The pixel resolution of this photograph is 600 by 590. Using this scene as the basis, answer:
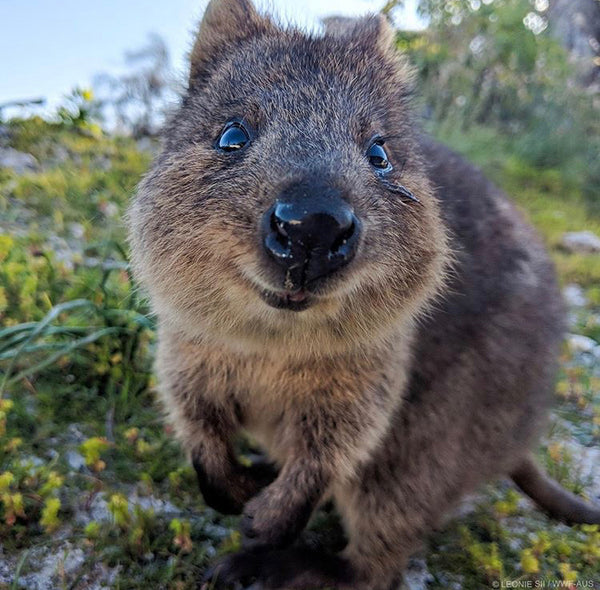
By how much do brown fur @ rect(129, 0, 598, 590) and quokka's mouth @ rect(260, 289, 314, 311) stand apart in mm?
29

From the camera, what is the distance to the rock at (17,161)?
18.2 feet

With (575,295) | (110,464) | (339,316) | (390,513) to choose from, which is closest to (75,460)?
(110,464)

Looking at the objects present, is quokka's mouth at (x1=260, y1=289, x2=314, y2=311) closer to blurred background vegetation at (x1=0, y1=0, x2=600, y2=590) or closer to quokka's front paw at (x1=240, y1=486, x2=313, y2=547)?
quokka's front paw at (x1=240, y1=486, x2=313, y2=547)

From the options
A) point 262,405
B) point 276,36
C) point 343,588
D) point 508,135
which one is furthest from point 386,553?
point 508,135

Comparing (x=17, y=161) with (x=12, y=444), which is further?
(x=17, y=161)

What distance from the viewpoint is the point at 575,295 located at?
19.7 feet

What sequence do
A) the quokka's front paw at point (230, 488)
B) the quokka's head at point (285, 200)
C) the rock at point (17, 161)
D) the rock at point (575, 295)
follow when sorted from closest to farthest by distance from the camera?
the quokka's head at point (285, 200) < the quokka's front paw at point (230, 488) < the rock at point (17, 161) < the rock at point (575, 295)

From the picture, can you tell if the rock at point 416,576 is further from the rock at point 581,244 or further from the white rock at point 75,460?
the rock at point 581,244

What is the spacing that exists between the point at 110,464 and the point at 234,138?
1.69m

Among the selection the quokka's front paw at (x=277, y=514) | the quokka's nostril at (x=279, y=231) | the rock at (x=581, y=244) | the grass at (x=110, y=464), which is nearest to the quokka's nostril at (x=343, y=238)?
the quokka's nostril at (x=279, y=231)

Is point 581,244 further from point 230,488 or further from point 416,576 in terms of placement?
point 230,488

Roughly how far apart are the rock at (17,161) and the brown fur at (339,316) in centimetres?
359

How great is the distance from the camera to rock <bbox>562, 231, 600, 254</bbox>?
7.15 meters

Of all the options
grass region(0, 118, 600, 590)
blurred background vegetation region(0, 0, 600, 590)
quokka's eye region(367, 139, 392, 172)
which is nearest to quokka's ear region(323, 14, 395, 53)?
blurred background vegetation region(0, 0, 600, 590)
